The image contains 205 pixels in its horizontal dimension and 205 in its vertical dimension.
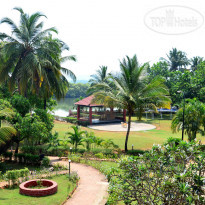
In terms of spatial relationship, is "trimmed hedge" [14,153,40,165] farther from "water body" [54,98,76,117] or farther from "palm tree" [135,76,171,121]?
"water body" [54,98,76,117]

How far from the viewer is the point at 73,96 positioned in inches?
4454

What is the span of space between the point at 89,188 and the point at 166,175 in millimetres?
5386

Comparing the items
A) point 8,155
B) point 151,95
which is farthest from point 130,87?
point 8,155

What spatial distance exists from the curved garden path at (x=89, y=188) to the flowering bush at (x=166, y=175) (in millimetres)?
2966

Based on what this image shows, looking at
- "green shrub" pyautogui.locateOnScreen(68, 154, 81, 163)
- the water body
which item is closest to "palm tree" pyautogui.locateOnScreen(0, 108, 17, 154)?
"green shrub" pyautogui.locateOnScreen(68, 154, 81, 163)

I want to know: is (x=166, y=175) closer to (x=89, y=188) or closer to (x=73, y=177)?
(x=89, y=188)

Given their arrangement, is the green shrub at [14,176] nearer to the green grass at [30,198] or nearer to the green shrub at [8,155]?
the green grass at [30,198]

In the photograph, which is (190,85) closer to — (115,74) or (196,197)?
(115,74)

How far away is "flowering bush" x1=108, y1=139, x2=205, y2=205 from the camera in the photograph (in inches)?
216

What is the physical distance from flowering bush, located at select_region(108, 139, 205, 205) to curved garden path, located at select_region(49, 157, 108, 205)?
297 centimetres

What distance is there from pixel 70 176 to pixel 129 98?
7.84 m

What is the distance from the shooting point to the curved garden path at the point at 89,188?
9.09 m

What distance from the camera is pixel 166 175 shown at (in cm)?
607

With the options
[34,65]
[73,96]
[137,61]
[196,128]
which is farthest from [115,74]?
[73,96]
